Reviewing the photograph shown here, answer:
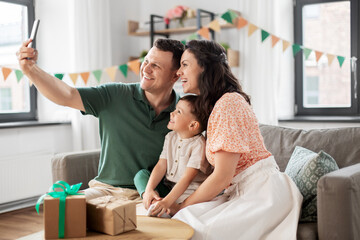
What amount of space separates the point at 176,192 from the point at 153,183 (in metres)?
0.18

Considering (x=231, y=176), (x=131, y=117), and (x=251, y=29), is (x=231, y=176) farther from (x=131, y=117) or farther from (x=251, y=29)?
(x=251, y=29)

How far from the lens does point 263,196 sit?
1.79m

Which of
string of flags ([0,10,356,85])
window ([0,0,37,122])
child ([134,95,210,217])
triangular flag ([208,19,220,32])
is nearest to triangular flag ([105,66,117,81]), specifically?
string of flags ([0,10,356,85])

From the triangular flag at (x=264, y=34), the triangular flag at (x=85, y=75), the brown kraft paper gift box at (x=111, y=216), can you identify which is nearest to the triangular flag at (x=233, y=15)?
the triangular flag at (x=264, y=34)

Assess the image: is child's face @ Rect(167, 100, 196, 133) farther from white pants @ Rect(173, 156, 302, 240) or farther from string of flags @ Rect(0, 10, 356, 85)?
string of flags @ Rect(0, 10, 356, 85)

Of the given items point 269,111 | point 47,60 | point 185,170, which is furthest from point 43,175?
point 185,170

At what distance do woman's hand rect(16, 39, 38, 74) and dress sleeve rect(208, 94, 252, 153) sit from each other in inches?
30.3

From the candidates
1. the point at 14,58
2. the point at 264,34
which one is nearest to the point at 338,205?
the point at 264,34

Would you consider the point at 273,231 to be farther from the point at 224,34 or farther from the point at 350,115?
the point at 224,34

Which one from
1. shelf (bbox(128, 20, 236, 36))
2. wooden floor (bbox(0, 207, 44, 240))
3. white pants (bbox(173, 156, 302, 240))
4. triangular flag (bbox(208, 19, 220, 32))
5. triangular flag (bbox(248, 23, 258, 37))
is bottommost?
wooden floor (bbox(0, 207, 44, 240))

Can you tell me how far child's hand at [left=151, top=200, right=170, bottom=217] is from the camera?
1773 mm

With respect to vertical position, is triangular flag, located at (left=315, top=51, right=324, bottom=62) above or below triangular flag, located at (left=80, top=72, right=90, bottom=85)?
above

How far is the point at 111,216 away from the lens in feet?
4.77

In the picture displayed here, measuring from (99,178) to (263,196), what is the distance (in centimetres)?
88
